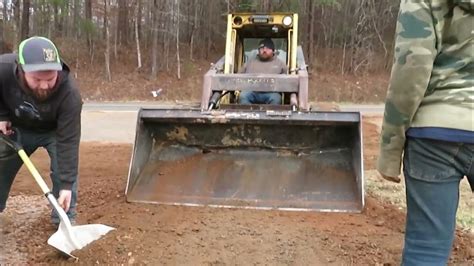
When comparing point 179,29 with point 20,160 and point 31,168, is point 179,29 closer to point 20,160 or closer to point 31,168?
point 20,160

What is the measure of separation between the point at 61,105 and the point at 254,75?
109 inches

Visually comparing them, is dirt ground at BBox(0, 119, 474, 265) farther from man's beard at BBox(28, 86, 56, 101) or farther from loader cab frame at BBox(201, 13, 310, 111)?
loader cab frame at BBox(201, 13, 310, 111)

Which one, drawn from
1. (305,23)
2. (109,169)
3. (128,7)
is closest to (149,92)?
(128,7)

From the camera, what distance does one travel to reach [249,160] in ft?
18.0

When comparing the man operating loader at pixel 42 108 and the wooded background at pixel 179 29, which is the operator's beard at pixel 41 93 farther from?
the wooded background at pixel 179 29

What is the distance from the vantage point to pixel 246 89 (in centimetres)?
609

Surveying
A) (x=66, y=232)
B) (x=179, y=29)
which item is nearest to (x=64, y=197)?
(x=66, y=232)

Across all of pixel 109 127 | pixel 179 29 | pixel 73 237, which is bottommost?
pixel 179 29

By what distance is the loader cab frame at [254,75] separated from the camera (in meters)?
6.09

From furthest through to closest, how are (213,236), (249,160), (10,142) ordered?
(249,160) < (213,236) < (10,142)

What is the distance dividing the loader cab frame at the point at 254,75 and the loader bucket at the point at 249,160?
419 mm

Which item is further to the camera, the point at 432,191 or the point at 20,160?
the point at 20,160

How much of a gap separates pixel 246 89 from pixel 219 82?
324 mm

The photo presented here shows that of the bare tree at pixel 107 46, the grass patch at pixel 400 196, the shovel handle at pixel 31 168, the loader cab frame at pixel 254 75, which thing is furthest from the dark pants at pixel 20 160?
the bare tree at pixel 107 46
